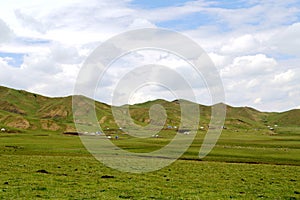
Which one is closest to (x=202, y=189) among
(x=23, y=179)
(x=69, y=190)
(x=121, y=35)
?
(x=69, y=190)

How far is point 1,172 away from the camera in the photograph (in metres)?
44.0

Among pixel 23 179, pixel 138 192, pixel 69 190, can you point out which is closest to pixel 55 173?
pixel 23 179

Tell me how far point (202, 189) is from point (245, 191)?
4.15 metres

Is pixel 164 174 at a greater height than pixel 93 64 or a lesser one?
lesser

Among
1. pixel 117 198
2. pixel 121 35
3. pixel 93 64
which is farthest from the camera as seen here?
pixel 121 35

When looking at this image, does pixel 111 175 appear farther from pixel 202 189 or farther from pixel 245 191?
pixel 245 191

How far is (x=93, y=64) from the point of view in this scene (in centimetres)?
4222

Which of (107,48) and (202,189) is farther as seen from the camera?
(107,48)

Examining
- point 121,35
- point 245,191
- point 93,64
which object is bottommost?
point 245,191

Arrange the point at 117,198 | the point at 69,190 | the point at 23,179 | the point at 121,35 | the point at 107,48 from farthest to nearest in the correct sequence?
the point at 121,35 → the point at 107,48 → the point at 23,179 → the point at 69,190 → the point at 117,198

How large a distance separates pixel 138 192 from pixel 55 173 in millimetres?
15524

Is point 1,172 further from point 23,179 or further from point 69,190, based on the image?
point 69,190

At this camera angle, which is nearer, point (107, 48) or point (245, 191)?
point (245, 191)

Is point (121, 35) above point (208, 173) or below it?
above
